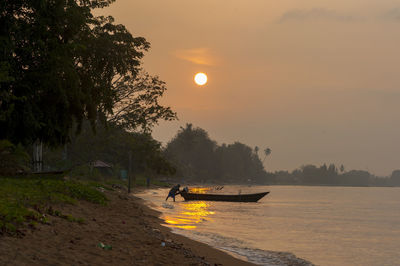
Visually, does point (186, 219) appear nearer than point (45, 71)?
No

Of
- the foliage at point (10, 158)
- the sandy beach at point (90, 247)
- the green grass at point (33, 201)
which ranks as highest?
the foliage at point (10, 158)

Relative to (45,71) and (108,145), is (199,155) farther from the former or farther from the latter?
(45,71)

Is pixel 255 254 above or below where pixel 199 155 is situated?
below

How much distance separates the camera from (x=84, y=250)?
9.52 meters

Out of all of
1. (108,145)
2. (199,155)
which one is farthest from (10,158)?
(199,155)

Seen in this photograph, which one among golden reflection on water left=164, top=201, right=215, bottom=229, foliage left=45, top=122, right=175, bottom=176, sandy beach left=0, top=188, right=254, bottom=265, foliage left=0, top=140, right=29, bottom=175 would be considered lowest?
golden reflection on water left=164, top=201, right=215, bottom=229

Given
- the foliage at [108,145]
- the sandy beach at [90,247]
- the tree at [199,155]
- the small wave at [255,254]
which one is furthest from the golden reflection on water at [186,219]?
the tree at [199,155]

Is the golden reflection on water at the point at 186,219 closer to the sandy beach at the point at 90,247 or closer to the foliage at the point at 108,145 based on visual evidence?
the sandy beach at the point at 90,247

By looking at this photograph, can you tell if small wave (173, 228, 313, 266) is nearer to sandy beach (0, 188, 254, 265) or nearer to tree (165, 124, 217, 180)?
sandy beach (0, 188, 254, 265)

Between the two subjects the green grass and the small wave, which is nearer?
the green grass

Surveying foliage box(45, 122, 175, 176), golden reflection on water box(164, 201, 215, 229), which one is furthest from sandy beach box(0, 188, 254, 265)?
foliage box(45, 122, 175, 176)

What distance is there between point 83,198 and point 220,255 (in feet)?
22.4

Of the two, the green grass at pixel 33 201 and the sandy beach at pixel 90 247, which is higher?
the green grass at pixel 33 201

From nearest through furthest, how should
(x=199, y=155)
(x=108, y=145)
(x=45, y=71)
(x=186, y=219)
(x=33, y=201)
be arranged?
1. (x=33, y=201)
2. (x=45, y=71)
3. (x=186, y=219)
4. (x=108, y=145)
5. (x=199, y=155)
